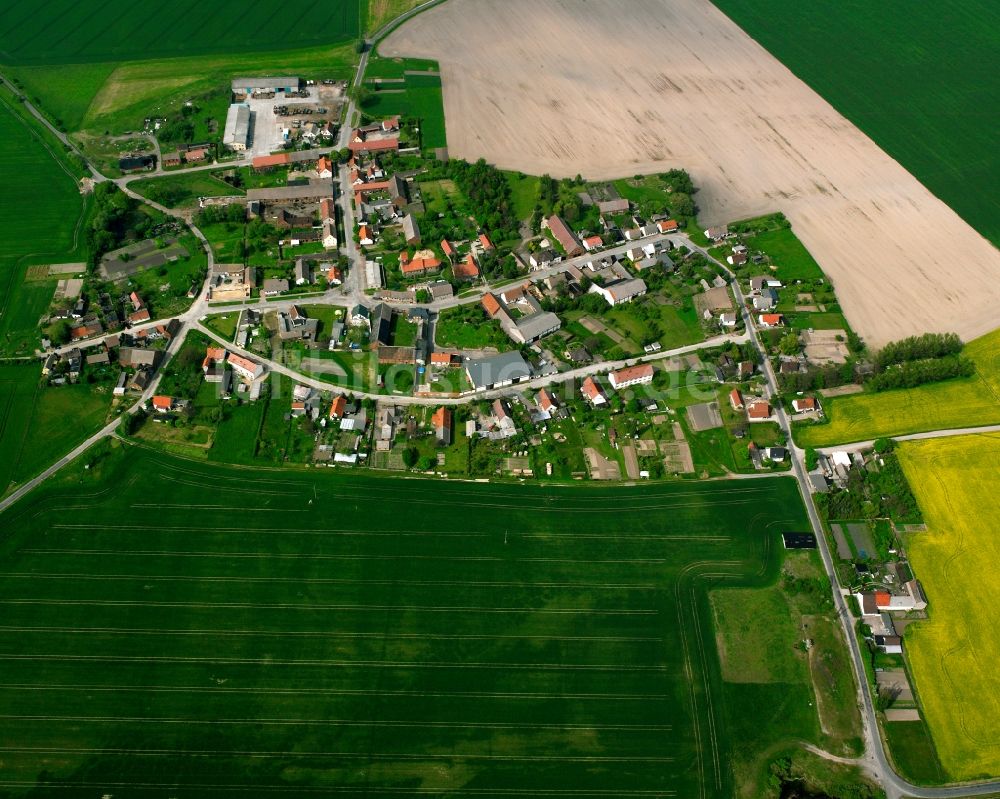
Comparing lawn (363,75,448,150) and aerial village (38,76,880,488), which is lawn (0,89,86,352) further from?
lawn (363,75,448,150)

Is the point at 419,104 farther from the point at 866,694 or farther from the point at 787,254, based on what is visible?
the point at 866,694

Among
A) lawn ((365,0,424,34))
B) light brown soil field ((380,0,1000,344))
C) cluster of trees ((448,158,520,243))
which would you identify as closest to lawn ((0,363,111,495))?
cluster of trees ((448,158,520,243))

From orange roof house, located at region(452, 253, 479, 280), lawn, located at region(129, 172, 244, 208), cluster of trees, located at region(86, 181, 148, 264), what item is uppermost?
lawn, located at region(129, 172, 244, 208)

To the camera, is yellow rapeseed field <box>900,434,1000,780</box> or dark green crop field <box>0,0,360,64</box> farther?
dark green crop field <box>0,0,360,64</box>

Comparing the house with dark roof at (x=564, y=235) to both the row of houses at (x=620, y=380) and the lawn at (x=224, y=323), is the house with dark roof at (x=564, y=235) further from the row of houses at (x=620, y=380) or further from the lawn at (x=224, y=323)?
the lawn at (x=224, y=323)

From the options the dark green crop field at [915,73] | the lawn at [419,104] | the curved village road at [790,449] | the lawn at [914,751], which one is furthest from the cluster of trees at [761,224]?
the lawn at [914,751]

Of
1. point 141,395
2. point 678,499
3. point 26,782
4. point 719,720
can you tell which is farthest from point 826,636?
point 141,395

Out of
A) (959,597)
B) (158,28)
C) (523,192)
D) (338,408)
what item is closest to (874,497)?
(959,597)
